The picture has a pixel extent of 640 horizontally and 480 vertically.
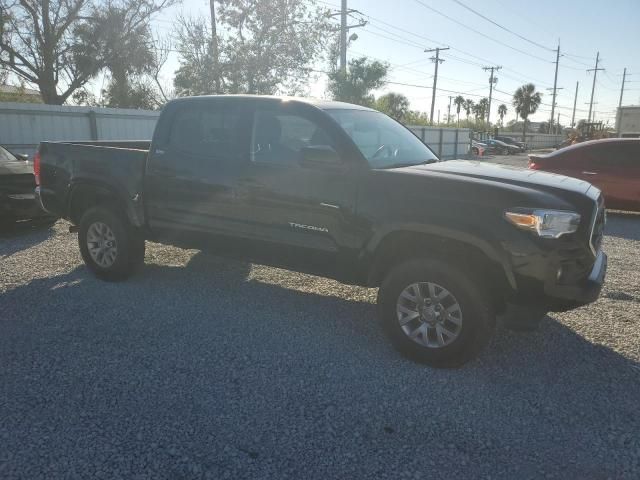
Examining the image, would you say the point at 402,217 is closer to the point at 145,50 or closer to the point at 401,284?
the point at 401,284

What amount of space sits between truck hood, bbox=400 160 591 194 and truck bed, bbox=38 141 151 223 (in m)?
2.87

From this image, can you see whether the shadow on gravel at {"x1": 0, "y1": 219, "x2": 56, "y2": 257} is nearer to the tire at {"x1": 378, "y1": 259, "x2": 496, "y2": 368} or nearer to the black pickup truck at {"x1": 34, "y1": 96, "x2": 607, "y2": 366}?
the black pickup truck at {"x1": 34, "y1": 96, "x2": 607, "y2": 366}

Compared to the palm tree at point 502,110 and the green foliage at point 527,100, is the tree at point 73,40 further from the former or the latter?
the palm tree at point 502,110

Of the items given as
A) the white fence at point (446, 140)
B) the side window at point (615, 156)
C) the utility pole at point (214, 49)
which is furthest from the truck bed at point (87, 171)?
the utility pole at point (214, 49)

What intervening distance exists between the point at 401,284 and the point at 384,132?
5.30ft

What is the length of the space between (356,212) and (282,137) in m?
1.10

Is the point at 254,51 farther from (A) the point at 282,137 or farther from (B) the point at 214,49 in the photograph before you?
Result: (A) the point at 282,137

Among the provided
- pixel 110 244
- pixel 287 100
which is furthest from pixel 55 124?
pixel 287 100

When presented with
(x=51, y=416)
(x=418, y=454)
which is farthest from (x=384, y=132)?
(x=51, y=416)

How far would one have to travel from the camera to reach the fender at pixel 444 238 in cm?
330

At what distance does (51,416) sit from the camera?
3.02m

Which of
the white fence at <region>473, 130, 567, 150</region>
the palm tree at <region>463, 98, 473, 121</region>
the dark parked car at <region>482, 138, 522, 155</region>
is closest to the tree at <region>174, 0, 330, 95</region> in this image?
the dark parked car at <region>482, 138, 522, 155</region>

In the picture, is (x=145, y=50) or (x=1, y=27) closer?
(x=1, y=27)

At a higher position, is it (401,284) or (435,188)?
(435,188)
